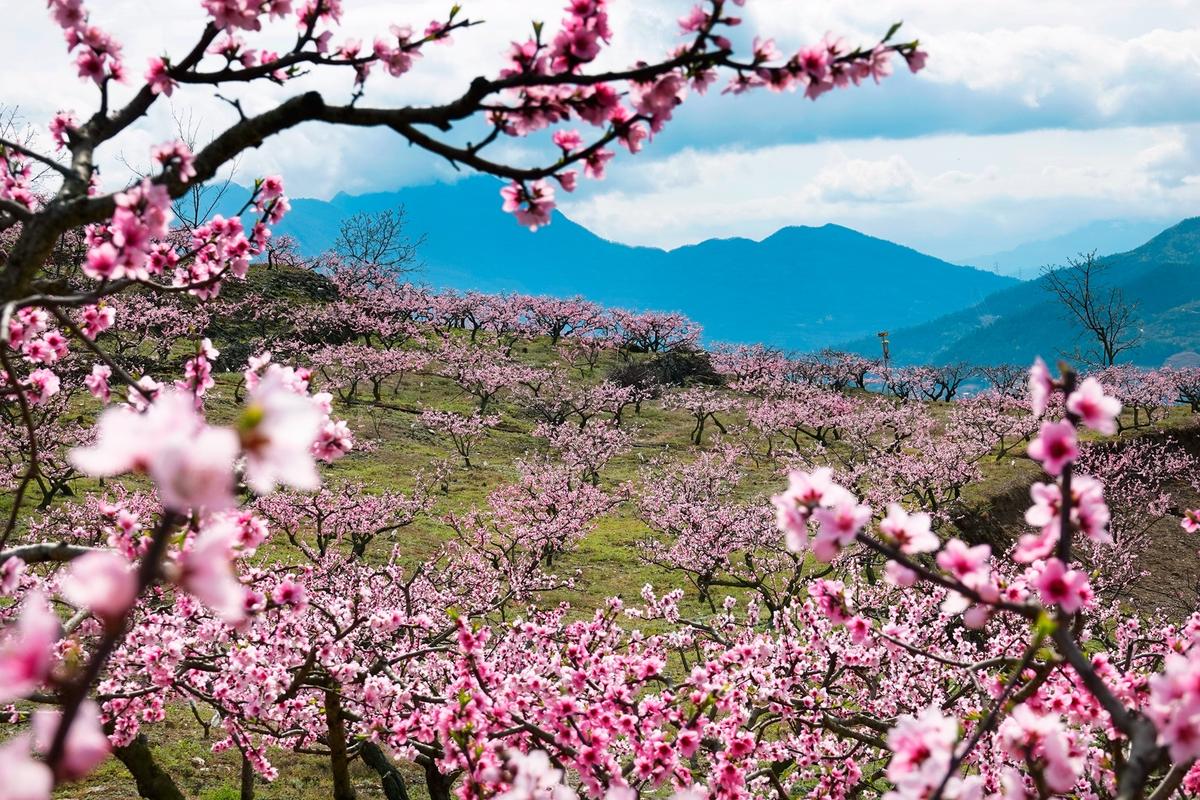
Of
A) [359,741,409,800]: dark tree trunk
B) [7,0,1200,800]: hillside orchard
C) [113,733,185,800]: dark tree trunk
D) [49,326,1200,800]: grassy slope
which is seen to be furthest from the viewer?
[49,326,1200,800]: grassy slope

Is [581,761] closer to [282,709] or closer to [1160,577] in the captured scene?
[282,709]

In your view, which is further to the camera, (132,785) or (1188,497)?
(1188,497)

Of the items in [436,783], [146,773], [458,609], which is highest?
[458,609]

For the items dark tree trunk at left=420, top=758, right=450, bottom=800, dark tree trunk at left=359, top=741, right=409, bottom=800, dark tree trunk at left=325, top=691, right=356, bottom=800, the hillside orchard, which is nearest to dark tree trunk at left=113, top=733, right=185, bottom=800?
the hillside orchard

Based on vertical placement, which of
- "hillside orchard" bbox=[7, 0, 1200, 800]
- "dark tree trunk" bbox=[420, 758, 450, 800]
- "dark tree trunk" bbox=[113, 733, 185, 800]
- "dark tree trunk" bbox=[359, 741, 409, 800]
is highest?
"hillside orchard" bbox=[7, 0, 1200, 800]

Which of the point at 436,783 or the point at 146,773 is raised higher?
the point at 146,773

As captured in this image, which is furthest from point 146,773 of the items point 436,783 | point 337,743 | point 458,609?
point 458,609

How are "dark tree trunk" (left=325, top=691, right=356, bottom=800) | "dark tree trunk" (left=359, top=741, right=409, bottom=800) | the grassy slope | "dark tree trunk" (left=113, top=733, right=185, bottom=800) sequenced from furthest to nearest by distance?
the grassy slope < "dark tree trunk" (left=359, top=741, right=409, bottom=800) < "dark tree trunk" (left=113, top=733, right=185, bottom=800) < "dark tree trunk" (left=325, top=691, right=356, bottom=800)

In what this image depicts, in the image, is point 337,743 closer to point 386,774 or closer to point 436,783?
point 436,783

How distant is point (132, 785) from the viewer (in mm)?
10094

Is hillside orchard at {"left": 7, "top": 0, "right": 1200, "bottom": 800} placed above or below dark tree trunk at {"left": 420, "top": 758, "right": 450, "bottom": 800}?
above

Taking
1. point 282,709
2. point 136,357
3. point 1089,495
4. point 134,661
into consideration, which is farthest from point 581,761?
point 136,357

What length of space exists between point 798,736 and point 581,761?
4.07 metres

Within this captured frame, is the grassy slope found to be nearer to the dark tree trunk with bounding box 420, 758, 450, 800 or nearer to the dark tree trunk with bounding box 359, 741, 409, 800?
the dark tree trunk with bounding box 359, 741, 409, 800
